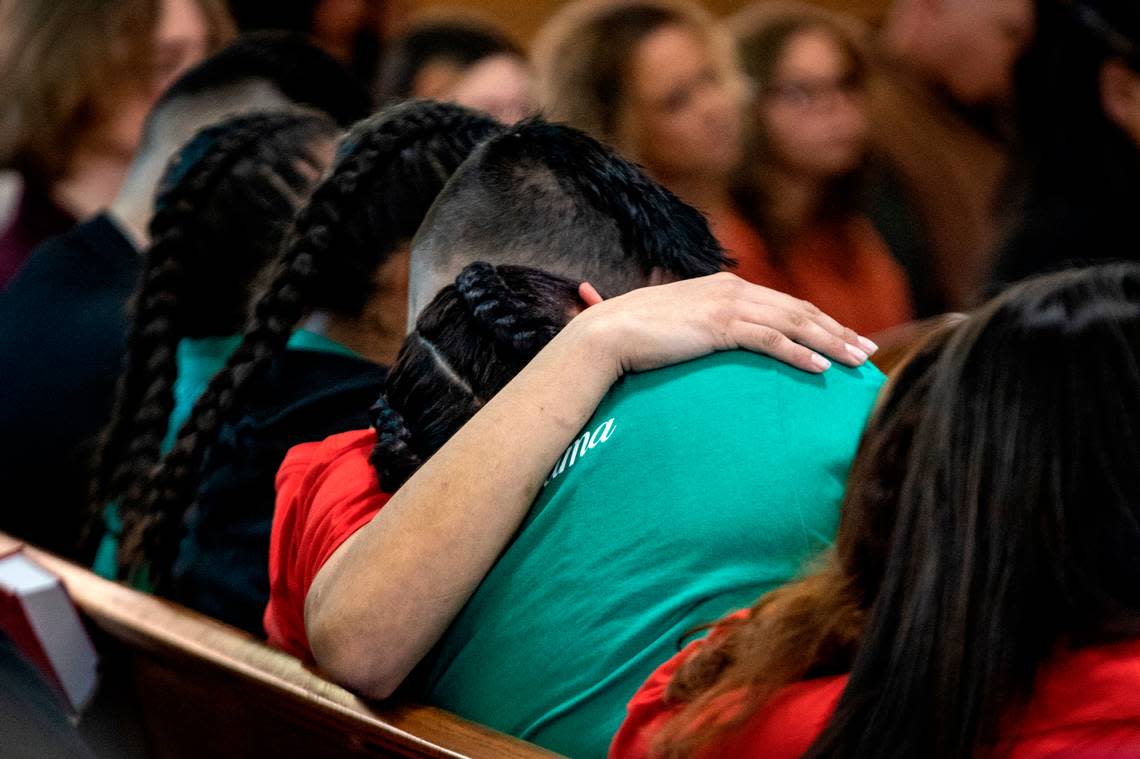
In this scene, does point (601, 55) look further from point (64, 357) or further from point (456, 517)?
point (456, 517)

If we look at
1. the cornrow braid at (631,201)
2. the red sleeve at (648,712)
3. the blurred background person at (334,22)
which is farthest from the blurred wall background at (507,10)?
the red sleeve at (648,712)

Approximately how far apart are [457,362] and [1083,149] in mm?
1474

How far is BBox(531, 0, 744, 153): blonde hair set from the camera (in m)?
2.52

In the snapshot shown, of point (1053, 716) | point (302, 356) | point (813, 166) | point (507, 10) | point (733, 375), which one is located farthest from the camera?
point (507, 10)

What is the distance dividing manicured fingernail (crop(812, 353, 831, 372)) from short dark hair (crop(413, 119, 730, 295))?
0.23 m

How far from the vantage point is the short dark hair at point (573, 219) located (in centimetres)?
Answer: 120

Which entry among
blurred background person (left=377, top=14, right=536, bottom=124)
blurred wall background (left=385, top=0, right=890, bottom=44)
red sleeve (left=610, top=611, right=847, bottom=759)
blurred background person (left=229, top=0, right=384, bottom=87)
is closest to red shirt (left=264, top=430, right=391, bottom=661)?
red sleeve (left=610, top=611, right=847, bottom=759)

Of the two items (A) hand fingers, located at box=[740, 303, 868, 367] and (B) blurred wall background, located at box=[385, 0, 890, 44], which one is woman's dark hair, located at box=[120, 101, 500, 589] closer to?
(A) hand fingers, located at box=[740, 303, 868, 367]

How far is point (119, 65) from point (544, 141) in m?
1.47

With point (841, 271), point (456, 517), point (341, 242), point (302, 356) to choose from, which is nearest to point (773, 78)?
point (841, 271)

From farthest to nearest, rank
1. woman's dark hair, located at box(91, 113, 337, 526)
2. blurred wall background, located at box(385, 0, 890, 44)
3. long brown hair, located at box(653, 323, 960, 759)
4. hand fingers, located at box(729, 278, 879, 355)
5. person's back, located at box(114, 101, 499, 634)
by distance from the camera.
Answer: blurred wall background, located at box(385, 0, 890, 44), woman's dark hair, located at box(91, 113, 337, 526), person's back, located at box(114, 101, 499, 634), hand fingers, located at box(729, 278, 879, 355), long brown hair, located at box(653, 323, 960, 759)

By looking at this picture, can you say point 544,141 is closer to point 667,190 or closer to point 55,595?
point 667,190

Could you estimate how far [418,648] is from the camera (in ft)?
3.37

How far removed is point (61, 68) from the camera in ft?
7.79
